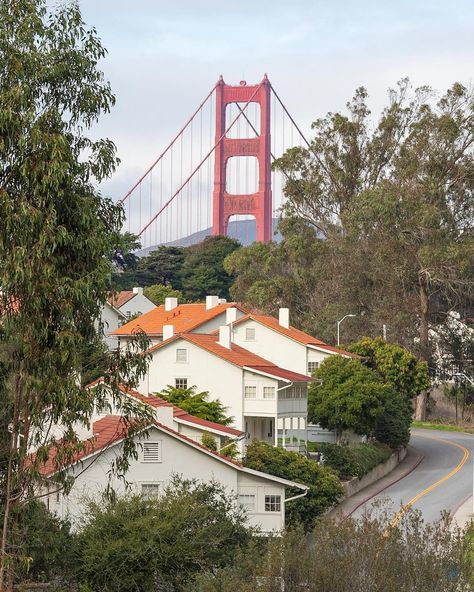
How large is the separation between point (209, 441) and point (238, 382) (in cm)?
1149

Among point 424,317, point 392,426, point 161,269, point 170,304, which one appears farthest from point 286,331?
point 161,269

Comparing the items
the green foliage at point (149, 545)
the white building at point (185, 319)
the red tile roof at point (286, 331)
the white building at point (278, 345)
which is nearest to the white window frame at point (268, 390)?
the white building at point (278, 345)

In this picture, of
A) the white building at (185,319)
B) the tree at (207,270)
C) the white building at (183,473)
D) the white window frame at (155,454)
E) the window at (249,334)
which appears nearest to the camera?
the white building at (183,473)

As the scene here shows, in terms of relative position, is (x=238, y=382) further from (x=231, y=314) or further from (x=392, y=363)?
(x=392, y=363)

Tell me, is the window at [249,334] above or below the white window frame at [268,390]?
above

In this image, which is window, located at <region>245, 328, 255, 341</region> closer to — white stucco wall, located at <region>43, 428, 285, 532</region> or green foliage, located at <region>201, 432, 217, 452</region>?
green foliage, located at <region>201, 432, 217, 452</region>

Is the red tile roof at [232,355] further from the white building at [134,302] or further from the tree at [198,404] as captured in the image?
the white building at [134,302]

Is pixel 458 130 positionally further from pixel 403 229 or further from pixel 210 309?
pixel 210 309

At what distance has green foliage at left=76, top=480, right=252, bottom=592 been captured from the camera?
3903cm

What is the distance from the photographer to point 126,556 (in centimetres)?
3938

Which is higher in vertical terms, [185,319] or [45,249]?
[185,319]

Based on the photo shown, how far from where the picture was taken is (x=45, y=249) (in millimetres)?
26906

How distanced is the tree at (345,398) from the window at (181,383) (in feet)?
28.4

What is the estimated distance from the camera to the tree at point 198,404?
68.4 meters
